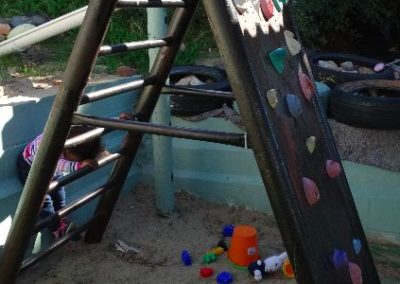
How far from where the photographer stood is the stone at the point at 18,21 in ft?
17.5

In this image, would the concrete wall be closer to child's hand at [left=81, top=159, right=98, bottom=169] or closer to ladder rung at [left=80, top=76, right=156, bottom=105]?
child's hand at [left=81, top=159, right=98, bottom=169]

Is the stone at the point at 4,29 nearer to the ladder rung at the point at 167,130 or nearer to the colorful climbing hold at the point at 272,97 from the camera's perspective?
the ladder rung at the point at 167,130

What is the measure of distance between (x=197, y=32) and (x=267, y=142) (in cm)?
396

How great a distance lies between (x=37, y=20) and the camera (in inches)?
218

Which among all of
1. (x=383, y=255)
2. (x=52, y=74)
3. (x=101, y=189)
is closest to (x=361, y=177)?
(x=383, y=255)

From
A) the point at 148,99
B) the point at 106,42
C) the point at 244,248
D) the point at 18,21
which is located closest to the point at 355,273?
the point at 244,248

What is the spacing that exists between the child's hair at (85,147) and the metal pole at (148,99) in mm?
169

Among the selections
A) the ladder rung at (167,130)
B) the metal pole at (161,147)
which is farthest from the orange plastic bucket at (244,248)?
the ladder rung at (167,130)

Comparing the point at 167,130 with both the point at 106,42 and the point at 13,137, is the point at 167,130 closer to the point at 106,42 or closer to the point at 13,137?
the point at 13,137

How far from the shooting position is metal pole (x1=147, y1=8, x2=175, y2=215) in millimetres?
2975

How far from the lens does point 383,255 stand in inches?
117

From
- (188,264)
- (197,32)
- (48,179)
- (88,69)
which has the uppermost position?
(88,69)

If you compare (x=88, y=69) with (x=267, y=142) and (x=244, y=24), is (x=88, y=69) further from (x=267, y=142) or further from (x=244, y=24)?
(x=267, y=142)

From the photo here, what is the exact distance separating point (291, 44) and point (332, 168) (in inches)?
18.7
